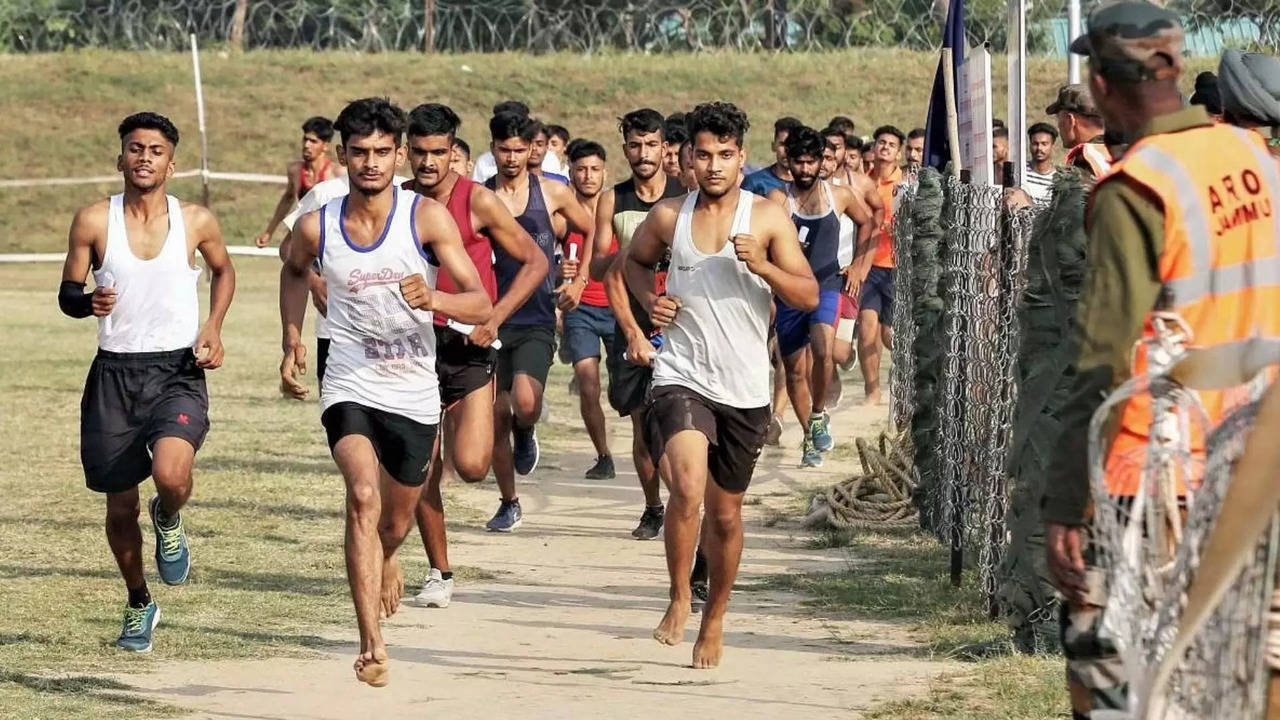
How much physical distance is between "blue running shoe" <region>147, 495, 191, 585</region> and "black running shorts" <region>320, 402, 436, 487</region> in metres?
1.33

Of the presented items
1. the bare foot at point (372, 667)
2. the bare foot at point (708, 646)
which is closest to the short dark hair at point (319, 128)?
the bare foot at point (708, 646)

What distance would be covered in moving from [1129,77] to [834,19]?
54136 millimetres

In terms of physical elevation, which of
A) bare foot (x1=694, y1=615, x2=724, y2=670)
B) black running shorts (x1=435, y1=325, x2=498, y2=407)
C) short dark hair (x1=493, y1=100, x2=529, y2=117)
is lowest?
bare foot (x1=694, y1=615, x2=724, y2=670)

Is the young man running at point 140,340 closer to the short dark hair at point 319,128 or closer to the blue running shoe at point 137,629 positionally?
the blue running shoe at point 137,629

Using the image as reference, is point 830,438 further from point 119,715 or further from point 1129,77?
point 1129,77

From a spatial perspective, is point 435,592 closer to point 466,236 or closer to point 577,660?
point 577,660

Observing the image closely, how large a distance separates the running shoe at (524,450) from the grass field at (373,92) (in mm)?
31494

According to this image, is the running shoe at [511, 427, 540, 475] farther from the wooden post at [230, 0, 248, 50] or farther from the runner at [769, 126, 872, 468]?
the wooden post at [230, 0, 248, 50]

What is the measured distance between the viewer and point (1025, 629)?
8.09 metres

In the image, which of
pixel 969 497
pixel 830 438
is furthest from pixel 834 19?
pixel 969 497

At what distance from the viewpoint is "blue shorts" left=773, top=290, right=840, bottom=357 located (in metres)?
14.5

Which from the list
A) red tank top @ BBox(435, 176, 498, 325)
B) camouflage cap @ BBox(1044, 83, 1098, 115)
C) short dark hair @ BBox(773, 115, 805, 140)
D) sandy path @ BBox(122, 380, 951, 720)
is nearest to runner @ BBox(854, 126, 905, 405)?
short dark hair @ BBox(773, 115, 805, 140)

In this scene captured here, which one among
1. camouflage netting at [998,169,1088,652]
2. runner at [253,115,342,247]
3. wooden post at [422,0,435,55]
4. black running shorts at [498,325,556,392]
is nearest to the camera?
camouflage netting at [998,169,1088,652]

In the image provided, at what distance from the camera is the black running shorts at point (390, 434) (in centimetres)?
788
